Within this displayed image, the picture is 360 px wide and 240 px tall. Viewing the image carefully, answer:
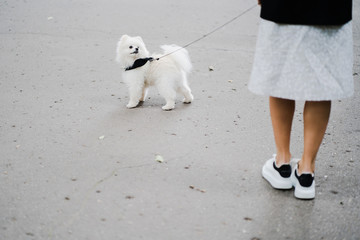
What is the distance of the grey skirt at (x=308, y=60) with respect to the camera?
2.32m

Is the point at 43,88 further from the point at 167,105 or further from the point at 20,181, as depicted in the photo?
the point at 20,181

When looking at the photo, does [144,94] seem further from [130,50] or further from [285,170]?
[285,170]

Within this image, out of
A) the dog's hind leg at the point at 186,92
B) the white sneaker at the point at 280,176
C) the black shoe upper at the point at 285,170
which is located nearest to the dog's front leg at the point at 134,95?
the dog's hind leg at the point at 186,92

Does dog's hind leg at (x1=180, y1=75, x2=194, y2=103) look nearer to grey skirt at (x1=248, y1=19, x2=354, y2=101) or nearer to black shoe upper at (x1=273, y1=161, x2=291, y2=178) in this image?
black shoe upper at (x1=273, y1=161, x2=291, y2=178)

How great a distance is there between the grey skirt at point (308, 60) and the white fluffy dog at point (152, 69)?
191 centimetres

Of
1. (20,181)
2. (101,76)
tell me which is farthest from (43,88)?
(20,181)

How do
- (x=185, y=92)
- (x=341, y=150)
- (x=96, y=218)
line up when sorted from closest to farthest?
(x=96, y=218), (x=341, y=150), (x=185, y=92)

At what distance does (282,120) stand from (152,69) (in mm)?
2004

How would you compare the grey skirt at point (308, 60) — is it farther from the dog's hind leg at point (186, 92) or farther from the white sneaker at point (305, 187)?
the dog's hind leg at point (186, 92)

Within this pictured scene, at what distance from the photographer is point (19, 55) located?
5.95m

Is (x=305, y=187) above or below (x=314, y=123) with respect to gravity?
below

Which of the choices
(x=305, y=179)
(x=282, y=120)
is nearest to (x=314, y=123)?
(x=282, y=120)

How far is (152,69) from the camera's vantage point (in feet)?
14.2

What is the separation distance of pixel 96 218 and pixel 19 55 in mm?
4249
